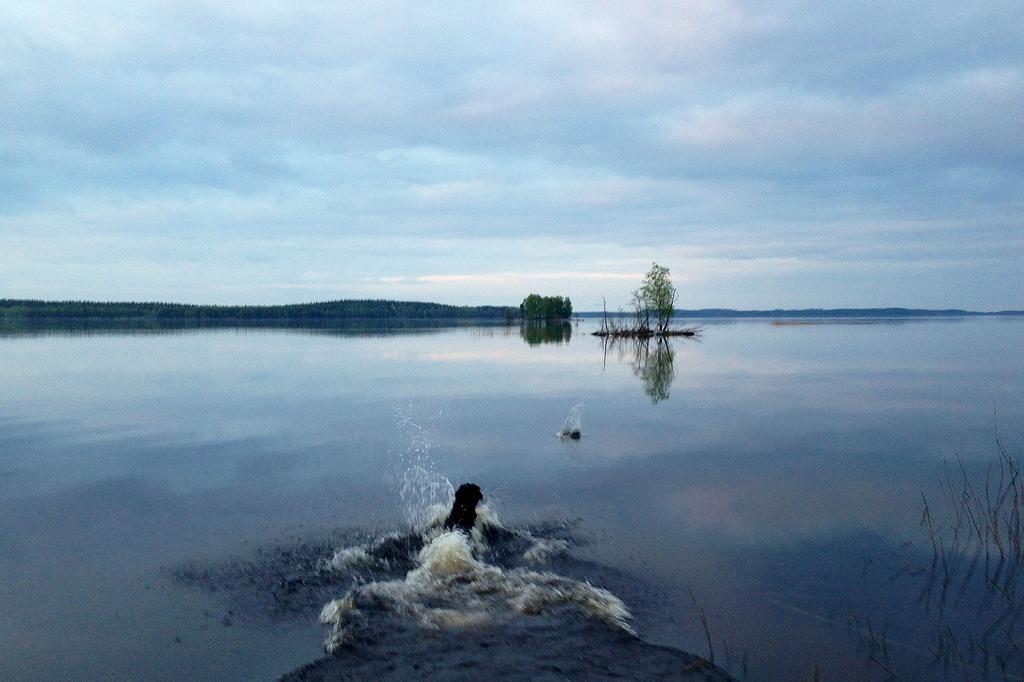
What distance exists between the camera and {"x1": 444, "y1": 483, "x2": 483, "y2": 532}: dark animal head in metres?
10.7

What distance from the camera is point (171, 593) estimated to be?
8648 mm

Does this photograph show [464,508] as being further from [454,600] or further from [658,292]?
[658,292]

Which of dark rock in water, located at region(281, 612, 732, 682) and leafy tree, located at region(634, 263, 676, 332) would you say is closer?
dark rock in water, located at region(281, 612, 732, 682)

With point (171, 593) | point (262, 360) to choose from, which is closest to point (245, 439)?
point (171, 593)

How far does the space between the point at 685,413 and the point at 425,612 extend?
1688 centimetres

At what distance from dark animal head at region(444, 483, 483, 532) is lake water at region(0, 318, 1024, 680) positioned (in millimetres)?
1016

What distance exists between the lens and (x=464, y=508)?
10.8 metres

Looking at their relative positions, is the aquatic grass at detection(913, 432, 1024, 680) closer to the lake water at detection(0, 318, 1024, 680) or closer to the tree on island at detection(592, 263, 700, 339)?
the lake water at detection(0, 318, 1024, 680)

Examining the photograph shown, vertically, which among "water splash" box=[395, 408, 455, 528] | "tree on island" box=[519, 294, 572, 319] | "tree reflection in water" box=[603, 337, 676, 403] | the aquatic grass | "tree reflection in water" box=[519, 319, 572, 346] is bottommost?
"water splash" box=[395, 408, 455, 528]

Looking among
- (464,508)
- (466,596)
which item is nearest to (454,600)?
(466,596)

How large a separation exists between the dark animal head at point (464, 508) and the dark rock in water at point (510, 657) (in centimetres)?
335

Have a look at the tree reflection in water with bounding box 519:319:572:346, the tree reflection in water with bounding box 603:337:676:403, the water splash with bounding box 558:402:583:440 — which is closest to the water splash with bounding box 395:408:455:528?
the water splash with bounding box 558:402:583:440

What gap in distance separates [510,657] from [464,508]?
4.27 m

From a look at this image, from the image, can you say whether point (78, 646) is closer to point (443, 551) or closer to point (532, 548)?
point (443, 551)
